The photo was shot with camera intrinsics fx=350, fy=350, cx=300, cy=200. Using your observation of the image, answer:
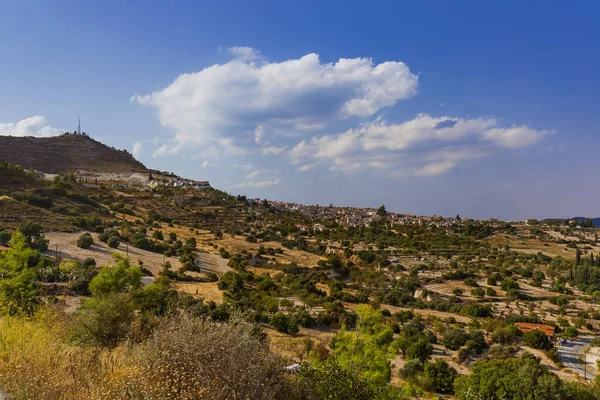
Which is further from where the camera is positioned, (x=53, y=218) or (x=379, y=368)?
(x=53, y=218)

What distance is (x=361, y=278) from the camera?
119ft

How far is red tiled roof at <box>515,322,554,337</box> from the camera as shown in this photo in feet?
73.2

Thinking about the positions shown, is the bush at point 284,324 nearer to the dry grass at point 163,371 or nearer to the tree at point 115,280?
the tree at point 115,280

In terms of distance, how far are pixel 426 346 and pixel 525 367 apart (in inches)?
203

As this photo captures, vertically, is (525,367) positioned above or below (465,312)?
above

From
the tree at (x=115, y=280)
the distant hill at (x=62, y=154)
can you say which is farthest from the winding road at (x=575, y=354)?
the distant hill at (x=62, y=154)

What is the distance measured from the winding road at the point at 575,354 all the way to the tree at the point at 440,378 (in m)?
7.56

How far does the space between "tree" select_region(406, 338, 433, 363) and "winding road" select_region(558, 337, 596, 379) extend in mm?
7318

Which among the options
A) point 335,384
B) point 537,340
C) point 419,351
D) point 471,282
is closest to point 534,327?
point 537,340

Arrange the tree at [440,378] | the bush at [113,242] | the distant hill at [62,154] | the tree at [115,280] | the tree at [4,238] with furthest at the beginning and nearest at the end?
the distant hill at [62,154], the bush at [113,242], the tree at [4,238], the tree at [440,378], the tree at [115,280]

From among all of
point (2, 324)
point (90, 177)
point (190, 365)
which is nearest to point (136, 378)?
point (190, 365)

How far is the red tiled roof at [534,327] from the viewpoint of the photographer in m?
22.3

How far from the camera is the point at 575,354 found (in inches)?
786

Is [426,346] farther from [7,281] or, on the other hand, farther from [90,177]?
[90,177]
